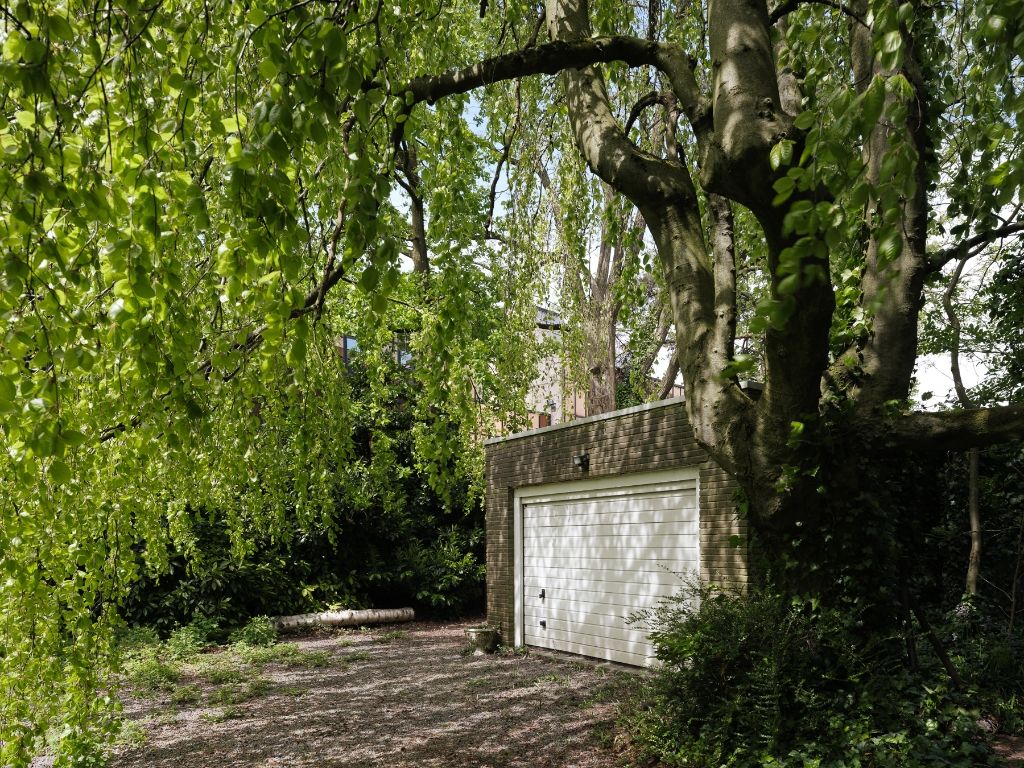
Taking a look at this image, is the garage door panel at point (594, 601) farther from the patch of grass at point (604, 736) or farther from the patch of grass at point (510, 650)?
the patch of grass at point (604, 736)

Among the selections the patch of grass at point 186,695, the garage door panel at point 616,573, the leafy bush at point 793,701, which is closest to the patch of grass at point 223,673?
the patch of grass at point 186,695

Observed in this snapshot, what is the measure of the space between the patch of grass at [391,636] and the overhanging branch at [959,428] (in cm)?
915

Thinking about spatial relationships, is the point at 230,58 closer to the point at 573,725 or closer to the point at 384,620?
the point at 573,725

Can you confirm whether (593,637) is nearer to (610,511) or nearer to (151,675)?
(610,511)

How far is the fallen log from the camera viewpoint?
12711mm

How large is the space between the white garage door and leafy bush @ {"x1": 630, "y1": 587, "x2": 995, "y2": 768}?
2.28 meters

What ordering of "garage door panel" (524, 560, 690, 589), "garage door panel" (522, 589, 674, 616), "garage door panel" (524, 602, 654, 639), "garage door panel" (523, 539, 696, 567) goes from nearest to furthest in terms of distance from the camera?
1. "garage door panel" (523, 539, 696, 567)
2. "garage door panel" (524, 560, 690, 589)
3. "garage door panel" (522, 589, 674, 616)
4. "garage door panel" (524, 602, 654, 639)

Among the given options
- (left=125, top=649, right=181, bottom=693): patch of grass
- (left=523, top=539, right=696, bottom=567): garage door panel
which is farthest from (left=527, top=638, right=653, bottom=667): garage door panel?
(left=125, top=649, right=181, bottom=693): patch of grass

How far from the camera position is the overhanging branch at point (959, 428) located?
445 centimetres

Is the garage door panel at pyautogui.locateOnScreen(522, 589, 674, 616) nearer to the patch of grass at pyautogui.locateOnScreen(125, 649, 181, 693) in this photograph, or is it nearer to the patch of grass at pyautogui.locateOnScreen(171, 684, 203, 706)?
the patch of grass at pyautogui.locateOnScreen(171, 684, 203, 706)

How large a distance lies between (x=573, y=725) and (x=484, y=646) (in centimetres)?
414

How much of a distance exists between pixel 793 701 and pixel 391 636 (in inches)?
339

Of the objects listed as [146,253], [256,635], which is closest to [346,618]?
[256,635]

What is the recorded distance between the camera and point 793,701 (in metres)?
5.01
